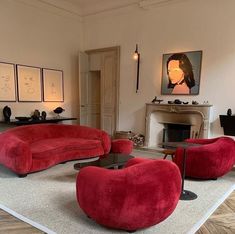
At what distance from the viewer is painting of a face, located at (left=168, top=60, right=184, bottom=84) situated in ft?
18.0

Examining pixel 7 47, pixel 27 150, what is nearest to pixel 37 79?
pixel 7 47

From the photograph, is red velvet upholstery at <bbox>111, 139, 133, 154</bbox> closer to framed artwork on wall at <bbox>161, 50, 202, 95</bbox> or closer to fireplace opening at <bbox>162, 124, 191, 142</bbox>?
fireplace opening at <bbox>162, 124, 191, 142</bbox>

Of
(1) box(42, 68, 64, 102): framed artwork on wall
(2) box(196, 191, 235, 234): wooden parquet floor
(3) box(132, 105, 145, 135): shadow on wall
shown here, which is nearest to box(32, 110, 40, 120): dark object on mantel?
(1) box(42, 68, 64, 102): framed artwork on wall

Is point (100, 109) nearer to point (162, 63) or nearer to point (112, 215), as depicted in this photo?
point (162, 63)

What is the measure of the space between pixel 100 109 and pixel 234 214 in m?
5.11

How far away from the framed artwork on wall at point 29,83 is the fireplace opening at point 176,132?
3330 millimetres

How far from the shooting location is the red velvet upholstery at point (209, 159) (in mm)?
3471

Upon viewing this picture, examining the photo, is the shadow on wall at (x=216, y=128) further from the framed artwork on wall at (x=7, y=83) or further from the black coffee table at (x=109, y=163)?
the framed artwork on wall at (x=7, y=83)

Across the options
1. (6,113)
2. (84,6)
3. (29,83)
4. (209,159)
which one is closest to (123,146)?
(209,159)

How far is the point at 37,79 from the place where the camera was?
5.93m

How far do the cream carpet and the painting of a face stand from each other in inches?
96.5

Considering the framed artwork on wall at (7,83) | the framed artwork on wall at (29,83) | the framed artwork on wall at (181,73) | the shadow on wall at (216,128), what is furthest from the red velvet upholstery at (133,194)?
the framed artwork on wall at (29,83)

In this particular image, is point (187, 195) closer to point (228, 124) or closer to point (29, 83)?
point (228, 124)

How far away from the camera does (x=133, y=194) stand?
78.8 inches
